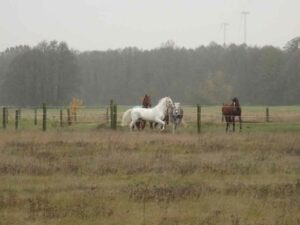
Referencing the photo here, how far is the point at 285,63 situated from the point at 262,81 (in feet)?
18.8

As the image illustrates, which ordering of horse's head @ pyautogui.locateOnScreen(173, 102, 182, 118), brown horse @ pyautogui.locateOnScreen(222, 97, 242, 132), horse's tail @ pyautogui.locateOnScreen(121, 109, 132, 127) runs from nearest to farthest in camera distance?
horse's head @ pyautogui.locateOnScreen(173, 102, 182, 118) < horse's tail @ pyautogui.locateOnScreen(121, 109, 132, 127) < brown horse @ pyautogui.locateOnScreen(222, 97, 242, 132)

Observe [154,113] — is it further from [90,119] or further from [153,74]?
[153,74]

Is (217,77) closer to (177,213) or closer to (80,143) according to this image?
(80,143)

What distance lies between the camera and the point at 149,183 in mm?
12812

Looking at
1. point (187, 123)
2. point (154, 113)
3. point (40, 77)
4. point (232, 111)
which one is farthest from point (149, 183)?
point (40, 77)

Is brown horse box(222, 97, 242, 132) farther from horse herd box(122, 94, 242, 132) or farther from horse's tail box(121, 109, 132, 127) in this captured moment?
horse's tail box(121, 109, 132, 127)

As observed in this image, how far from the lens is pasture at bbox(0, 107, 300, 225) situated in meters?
9.80

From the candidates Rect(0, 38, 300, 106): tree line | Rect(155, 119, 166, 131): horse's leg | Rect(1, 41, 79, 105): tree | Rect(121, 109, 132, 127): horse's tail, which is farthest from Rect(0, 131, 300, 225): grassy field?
Rect(0, 38, 300, 106): tree line

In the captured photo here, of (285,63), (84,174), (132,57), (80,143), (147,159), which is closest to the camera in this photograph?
(84,174)

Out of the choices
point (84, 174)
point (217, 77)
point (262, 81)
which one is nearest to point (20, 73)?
point (217, 77)

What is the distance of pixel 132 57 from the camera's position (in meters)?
151

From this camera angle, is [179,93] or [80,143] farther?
[179,93]

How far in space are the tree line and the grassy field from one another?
288 feet

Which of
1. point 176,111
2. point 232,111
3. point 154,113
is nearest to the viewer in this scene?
point 154,113
